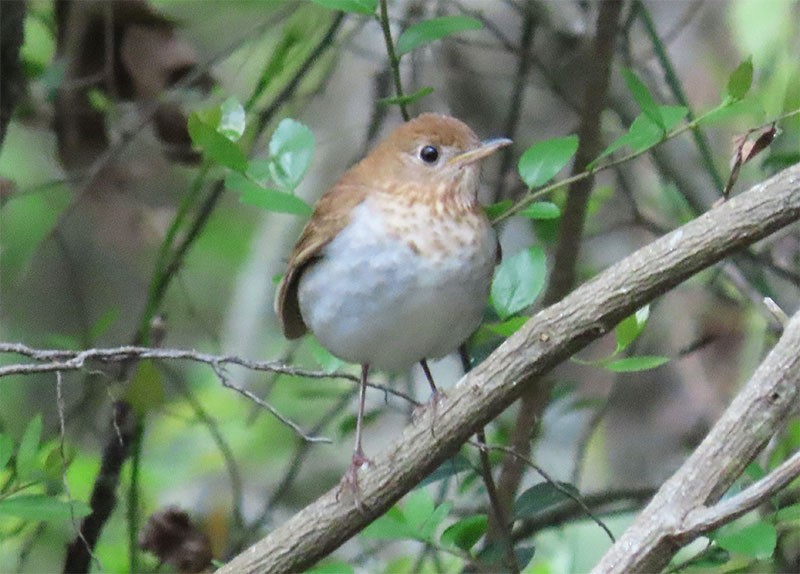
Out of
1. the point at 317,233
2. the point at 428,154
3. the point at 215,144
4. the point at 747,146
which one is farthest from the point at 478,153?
the point at 747,146

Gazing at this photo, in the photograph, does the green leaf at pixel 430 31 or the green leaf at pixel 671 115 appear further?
the green leaf at pixel 430 31

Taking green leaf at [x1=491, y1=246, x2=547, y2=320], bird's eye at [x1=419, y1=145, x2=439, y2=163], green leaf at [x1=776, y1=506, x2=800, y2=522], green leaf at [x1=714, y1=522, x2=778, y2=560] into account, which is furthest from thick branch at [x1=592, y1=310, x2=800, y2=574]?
bird's eye at [x1=419, y1=145, x2=439, y2=163]

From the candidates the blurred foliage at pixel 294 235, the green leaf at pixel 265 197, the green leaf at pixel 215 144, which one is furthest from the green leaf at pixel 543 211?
the green leaf at pixel 215 144

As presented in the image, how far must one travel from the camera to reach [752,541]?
1.57 m

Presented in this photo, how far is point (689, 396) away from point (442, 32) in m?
2.52

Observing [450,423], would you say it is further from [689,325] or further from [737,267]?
[689,325]

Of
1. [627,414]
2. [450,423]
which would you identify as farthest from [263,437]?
[450,423]

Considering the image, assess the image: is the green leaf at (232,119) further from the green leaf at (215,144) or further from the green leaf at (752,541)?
the green leaf at (752,541)

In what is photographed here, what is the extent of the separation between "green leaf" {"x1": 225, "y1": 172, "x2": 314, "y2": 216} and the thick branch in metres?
0.75

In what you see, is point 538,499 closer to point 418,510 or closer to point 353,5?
point 418,510

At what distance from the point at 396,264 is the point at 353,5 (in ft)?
1.38

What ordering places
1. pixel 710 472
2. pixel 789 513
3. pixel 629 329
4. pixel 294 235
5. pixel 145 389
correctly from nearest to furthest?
pixel 710 472
pixel 789 513
pixel 629 329
pixel 145 389
pixel 294 235

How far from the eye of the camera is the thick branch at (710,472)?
4.95 ft

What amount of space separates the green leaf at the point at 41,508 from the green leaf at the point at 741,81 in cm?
110
